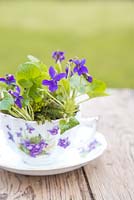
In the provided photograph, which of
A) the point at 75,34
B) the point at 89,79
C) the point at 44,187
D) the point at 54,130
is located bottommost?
the point at 44,187

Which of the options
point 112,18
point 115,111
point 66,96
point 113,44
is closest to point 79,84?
point 66,96

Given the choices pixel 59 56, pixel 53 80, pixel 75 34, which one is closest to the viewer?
pixel 53 80

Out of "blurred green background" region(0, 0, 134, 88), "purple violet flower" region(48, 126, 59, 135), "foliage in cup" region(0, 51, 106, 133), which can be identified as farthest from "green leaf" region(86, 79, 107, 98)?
"blurred green background" region(0, 0, 134, 88)

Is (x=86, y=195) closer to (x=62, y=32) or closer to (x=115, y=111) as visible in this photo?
(x=115, y=111)

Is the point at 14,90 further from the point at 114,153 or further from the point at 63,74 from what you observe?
the point at 114,153

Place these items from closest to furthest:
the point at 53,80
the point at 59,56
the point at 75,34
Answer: the point at 53,80, the point at 59,56, the point at 75,34

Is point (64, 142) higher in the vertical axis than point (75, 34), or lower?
lower

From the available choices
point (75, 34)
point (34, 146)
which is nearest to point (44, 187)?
point (34, 146)
